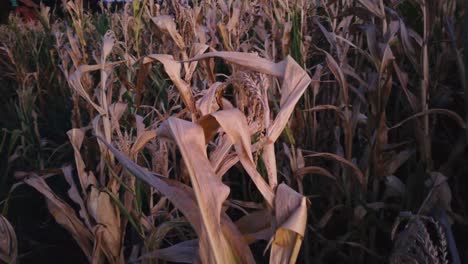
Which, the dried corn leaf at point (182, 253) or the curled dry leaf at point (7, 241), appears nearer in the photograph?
the dried corn leaf at point (182, 253)

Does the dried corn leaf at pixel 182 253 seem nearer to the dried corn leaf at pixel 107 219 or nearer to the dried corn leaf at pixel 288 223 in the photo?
the dried corn leaf at pixel 288 223

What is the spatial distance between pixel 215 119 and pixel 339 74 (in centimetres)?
53

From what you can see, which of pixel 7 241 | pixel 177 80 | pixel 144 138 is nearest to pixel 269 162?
pixel 177 80

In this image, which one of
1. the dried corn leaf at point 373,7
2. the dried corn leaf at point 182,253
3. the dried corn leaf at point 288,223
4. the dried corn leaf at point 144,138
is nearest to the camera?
the dried corn leaf at point 288,223

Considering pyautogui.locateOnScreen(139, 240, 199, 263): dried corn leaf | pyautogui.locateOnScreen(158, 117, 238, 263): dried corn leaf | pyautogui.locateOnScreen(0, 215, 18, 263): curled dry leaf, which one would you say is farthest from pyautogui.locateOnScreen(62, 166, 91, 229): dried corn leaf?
pyautogui.locateOnScreen(158, 117, 238, 263): dried corn leaf

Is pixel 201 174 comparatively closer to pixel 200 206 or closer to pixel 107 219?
pixel 200 206

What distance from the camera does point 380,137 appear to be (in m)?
1.19

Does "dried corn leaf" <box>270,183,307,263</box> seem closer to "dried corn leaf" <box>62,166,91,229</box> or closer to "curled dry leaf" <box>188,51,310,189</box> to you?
"curled dry leaf" <box>188,51,310,189</box>

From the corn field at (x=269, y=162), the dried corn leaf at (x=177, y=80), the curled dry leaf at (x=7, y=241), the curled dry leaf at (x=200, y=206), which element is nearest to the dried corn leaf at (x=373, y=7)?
the corn field at (x=269, y=162)

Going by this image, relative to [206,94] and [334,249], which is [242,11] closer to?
[334,249]

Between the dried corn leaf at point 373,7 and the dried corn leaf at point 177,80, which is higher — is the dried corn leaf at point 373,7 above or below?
below

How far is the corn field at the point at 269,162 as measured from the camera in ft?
2.32

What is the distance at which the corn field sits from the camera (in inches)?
27.9

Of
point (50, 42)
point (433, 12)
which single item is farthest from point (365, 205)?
point (50, 42)
